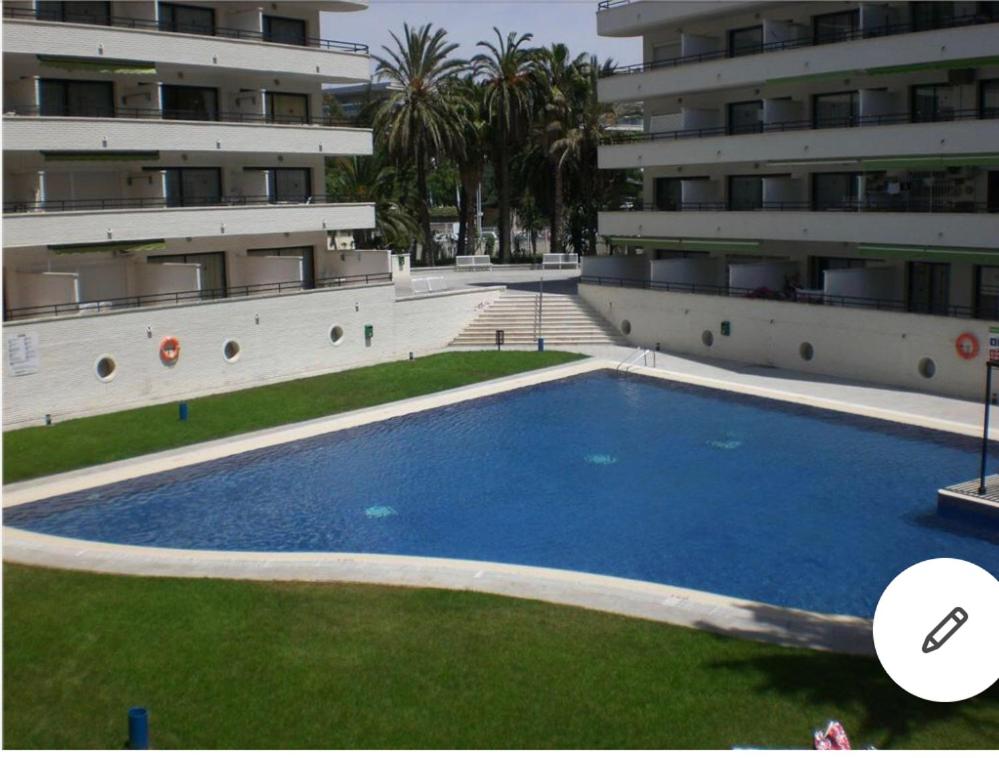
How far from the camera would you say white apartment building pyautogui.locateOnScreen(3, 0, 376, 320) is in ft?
111

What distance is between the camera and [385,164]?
212 feet

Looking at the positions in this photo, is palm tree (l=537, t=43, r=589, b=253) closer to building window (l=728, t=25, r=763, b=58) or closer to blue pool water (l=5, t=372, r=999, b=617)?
building window (l=728, t=25, r=763, b=58)

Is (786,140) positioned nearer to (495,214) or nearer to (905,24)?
(905,24)

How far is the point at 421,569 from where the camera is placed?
21.1 m

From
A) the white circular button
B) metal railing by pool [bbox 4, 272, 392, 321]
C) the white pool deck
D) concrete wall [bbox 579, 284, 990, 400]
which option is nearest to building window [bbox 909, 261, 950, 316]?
concrete wall [bbox 579, 284, 990, 400]

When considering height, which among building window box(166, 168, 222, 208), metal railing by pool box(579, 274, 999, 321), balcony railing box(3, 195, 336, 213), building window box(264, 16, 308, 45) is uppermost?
building window box(264, 16, 308, 45)

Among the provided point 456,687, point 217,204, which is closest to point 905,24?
point 217,204

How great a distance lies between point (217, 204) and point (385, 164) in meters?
25.1

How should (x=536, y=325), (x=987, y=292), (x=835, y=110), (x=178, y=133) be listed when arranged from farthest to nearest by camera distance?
(x=536, y=325), (x=835, y=110), (x=178, y=133), (x=987, y=292)

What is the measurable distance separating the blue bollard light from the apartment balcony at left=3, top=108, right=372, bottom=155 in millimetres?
22760

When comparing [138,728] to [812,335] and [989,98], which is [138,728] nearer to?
[812,335]

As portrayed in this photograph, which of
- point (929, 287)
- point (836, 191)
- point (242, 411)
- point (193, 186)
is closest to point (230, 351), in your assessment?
point (242, 411)

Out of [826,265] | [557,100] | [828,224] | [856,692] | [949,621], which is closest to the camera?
[949,621]

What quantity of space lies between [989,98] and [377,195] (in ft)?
114
